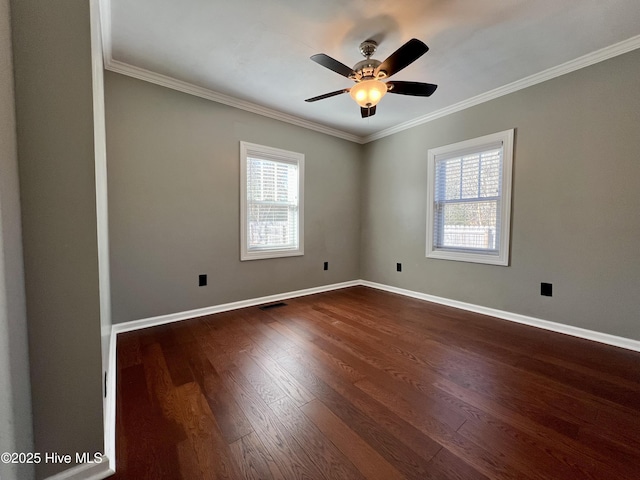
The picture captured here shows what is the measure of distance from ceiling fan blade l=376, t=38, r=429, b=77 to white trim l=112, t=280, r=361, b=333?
9.22ft

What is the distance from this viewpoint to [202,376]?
1720 millimetres

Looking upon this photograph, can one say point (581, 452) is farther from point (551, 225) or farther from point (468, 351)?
point (551, 225)

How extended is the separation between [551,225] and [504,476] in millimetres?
2407

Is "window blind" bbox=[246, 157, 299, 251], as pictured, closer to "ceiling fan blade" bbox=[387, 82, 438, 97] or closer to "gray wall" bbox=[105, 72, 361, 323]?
"gray wall" bbox=[105, 72, 361, 323]

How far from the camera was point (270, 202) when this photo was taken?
135 inches

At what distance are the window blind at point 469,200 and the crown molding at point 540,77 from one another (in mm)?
541

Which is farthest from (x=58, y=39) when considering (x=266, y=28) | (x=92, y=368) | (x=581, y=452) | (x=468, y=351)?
(x=468, y=351)

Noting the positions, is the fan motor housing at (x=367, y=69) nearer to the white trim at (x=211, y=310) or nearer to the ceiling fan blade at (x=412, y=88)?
the ceiling fan blade at (x=412, y=88)

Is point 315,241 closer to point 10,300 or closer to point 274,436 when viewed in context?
point 274,436

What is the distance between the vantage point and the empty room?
3.06ft

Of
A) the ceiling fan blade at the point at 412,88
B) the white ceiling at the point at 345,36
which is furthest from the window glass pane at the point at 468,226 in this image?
the ceiling fan blade at the point at 412,88

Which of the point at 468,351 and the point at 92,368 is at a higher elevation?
the point at 92,368

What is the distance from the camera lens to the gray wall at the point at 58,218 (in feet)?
2.84

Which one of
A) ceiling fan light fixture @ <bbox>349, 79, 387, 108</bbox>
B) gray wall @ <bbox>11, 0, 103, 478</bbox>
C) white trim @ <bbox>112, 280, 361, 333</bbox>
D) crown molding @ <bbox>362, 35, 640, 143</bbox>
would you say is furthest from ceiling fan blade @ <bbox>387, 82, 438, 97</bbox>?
white trim @ <bbox>112, 280, 361, 333</bbox>
